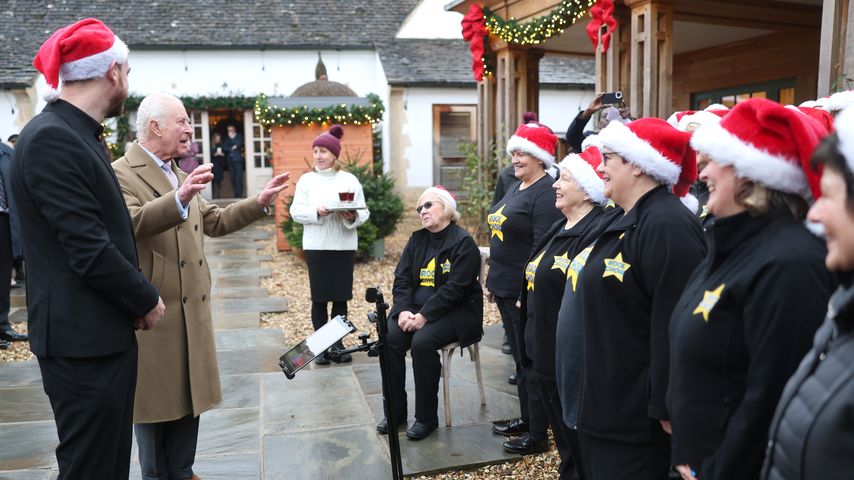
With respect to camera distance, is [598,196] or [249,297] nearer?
[598,196]

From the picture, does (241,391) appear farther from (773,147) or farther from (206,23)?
(206,23)

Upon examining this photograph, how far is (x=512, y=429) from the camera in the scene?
4.51 metres

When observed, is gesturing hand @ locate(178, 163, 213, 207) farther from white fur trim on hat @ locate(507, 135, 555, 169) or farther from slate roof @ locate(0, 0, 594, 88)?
slate roof @ locate(0, 0, 594, 88)

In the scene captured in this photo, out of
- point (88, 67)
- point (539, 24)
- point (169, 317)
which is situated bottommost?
point (169, 317)

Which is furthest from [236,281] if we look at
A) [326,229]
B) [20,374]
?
[326,229]

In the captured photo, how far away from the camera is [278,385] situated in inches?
222

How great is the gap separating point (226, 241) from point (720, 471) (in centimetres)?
1350

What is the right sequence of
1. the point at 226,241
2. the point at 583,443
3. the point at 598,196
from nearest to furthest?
the point at 583,443 < the point at 598,196 < the point at 226,241

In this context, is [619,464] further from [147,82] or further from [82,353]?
[147,82]

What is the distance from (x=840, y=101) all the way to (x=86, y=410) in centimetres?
387

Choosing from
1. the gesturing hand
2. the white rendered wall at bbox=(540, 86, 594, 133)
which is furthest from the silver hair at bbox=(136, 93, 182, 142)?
the white rendered wall at bbox=(540, 86, 594, 133)

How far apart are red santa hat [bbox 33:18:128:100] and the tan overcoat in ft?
2.34

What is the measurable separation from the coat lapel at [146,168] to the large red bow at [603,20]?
17.5 feet

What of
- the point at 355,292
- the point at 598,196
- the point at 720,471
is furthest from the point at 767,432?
the point at 355,292
